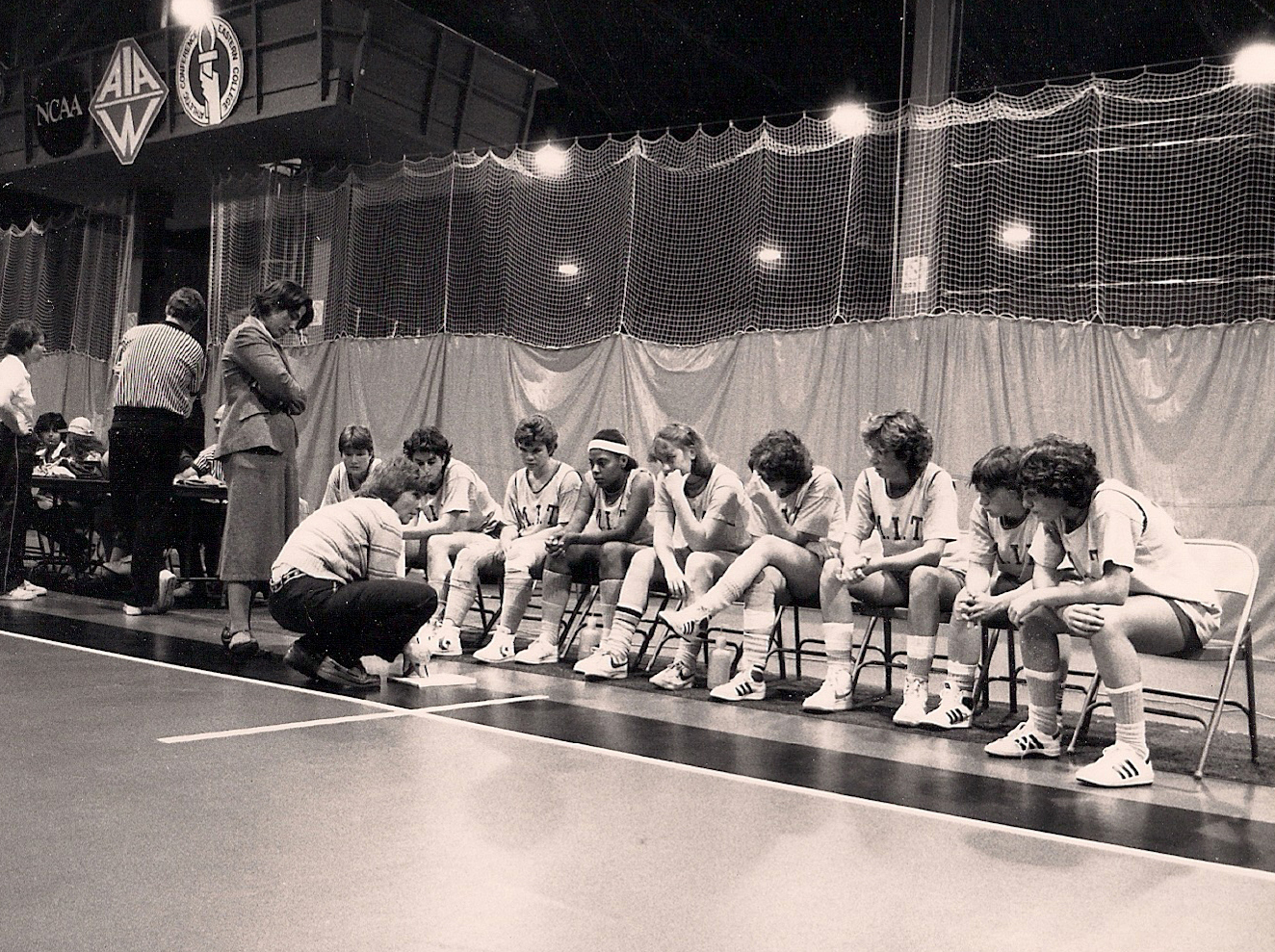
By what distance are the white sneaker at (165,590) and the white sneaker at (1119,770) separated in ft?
17.4

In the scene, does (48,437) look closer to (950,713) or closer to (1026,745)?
(950,713)

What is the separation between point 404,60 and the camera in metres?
12.2

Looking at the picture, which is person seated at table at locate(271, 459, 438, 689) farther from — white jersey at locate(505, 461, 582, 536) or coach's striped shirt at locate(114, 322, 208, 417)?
coach's striped shirt at locate(114, 322, 208, 417)

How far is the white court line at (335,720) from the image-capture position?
4.19m

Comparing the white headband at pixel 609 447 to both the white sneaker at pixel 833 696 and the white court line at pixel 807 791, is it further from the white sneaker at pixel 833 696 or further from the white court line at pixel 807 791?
the white sneaker at pixel 833 696

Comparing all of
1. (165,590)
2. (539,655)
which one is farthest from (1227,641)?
(165,590)

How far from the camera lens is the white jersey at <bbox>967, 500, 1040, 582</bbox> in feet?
16.2

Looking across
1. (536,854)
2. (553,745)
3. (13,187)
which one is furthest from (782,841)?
(13,187)

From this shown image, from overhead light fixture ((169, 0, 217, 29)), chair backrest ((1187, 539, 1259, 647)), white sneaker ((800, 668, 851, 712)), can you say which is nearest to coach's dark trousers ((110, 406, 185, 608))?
white sneaker ((800, 668, 851, 712))

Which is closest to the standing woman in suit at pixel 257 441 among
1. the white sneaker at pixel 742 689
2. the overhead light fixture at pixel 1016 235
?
the white sneaker at pixel 742 689

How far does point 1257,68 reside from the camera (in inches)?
314

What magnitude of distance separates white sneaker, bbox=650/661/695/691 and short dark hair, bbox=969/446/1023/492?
5.52 ft

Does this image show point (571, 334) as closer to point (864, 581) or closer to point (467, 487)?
point (467, 487)

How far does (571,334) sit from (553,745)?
610cm
